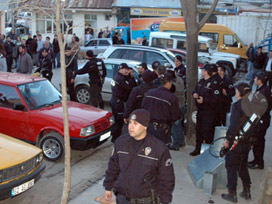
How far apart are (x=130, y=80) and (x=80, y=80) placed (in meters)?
4.16

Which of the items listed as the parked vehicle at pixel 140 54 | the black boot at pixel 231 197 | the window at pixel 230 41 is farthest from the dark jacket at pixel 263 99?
the window at pixel 230 41

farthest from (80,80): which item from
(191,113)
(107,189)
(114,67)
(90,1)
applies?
(90,1)

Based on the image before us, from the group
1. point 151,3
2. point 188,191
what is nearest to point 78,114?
point 188,191

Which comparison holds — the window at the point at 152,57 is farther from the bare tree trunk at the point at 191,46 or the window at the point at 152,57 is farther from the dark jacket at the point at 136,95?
the dark jacket at the point at 136,95

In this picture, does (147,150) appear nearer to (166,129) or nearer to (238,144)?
(238,144)

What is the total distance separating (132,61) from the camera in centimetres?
1211

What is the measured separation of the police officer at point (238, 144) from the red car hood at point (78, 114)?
2957 millimetres

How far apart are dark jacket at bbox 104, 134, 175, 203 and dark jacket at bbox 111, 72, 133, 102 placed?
4.05 m

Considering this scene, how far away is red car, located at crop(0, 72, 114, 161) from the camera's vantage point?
7.06 metres

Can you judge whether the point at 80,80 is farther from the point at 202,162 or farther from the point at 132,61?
the point at 202,162

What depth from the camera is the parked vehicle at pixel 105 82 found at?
37.3 ft

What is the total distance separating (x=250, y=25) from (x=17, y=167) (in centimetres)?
2186

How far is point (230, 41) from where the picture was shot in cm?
1959

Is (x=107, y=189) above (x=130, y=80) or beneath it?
beneath
